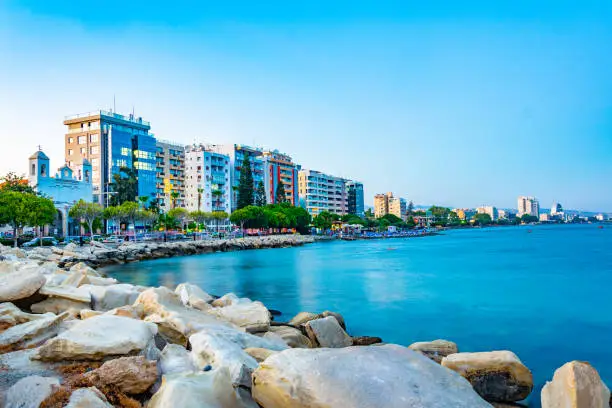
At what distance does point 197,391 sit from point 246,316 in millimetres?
6813

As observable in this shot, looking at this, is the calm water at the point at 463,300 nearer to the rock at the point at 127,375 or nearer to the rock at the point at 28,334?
the rock at the point at 127,375

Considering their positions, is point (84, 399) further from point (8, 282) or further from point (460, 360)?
point (8, 282)

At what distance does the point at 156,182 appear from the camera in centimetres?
10612

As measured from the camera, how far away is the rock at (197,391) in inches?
168

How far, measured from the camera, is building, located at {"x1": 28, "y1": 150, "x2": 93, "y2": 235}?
64812 mm

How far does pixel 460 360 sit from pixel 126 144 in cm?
9985

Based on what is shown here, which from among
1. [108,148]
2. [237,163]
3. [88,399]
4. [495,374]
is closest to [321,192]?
[237,163]

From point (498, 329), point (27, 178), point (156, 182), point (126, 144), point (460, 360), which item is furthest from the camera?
point (156, 182)

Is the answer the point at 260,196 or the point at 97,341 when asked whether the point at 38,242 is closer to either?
the point at 97,341

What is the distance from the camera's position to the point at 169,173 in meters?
112

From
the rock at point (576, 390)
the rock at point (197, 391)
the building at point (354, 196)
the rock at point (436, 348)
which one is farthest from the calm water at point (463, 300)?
the building at point (354, 196)

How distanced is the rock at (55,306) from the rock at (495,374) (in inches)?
291

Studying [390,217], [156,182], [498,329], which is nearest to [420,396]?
[498,329]

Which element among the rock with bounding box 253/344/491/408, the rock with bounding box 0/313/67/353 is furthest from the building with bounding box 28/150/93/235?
the rock with bounding box 253/344/491/408
